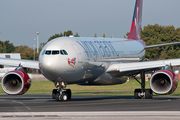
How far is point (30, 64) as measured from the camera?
89.1ft

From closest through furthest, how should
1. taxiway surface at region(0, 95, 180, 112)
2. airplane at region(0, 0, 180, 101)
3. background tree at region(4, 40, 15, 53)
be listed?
taxiway surface at region(0, 95, 180, 112) < airplane at region(0, 0, 180, 101) < background tree at region(4, 40, 15, 53)

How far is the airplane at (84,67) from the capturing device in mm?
22938

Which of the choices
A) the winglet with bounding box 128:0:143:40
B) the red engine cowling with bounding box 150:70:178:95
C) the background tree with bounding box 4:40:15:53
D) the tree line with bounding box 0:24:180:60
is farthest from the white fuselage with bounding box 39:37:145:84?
the background tree with bounding box 4:40:15:53

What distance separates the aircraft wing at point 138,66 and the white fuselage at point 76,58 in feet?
1.98

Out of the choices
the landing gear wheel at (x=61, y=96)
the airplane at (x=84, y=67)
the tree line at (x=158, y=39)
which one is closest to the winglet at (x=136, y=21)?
the airplane at (x=84, y=67)

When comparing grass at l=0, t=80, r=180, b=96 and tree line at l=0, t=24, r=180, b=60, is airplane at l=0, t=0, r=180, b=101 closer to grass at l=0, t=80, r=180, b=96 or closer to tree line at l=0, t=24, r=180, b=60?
grass at l=0, t=80, r=180, b=96

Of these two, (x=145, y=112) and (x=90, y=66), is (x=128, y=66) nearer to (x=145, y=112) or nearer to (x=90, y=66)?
(x=90, y=66)

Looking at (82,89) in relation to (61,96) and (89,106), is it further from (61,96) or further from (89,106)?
(89,106)

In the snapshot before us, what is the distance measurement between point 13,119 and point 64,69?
8.02 m

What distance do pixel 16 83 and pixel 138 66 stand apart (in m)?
8.51

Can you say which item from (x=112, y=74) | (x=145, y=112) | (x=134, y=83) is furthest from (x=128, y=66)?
(x=134, y=83)

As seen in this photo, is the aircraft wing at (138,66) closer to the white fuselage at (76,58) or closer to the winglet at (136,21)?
the white fuselage at (76,58)

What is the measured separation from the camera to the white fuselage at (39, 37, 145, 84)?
22.6 m

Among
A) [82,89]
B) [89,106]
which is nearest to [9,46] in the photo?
[82,89]
